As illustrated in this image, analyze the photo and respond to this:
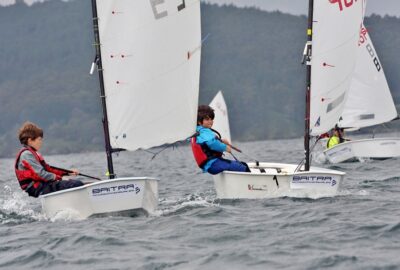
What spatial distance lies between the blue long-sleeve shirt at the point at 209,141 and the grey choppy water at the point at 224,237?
726mm

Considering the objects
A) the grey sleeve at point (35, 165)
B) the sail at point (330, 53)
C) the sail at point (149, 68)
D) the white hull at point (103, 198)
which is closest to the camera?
the white hull at point (103, 198)

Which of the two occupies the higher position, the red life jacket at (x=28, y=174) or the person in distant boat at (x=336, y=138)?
the red life jacket at (x=28, y=174)

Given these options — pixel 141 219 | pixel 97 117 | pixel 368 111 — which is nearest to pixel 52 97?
pixel 97 117

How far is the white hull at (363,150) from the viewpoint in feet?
75.0

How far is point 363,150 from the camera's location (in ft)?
75.5

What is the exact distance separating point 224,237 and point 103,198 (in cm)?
247

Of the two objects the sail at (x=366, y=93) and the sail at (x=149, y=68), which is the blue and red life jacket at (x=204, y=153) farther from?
the sail at (x=366, y=93)

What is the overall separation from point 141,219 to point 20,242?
1.76 metres

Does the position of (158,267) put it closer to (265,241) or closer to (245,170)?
(265,241)

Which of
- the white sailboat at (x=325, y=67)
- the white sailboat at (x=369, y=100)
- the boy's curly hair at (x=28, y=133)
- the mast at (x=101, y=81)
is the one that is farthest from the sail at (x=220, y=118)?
the boy's curly hair at (x=28, y=133)

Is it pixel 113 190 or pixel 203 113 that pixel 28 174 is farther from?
pixel 203 113

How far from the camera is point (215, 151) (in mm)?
12875

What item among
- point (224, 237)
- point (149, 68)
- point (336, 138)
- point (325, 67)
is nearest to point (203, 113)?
point (149, 68)

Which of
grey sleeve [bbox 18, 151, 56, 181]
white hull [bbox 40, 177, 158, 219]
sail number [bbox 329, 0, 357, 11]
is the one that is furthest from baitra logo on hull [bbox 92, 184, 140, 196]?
sail number [bbox 329, 0, 357, 11]
